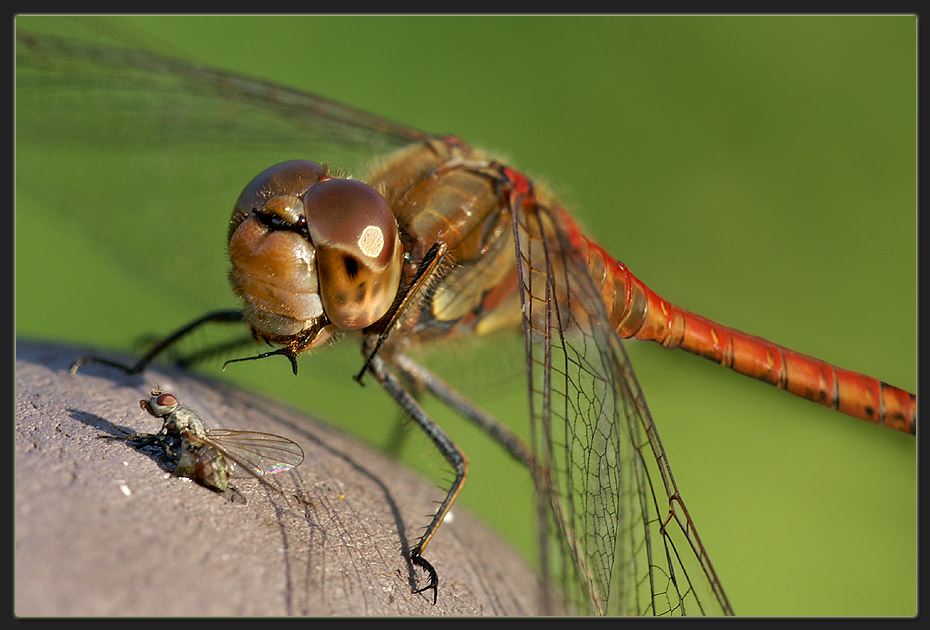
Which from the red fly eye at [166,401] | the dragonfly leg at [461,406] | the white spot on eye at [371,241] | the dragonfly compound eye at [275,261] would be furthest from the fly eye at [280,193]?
the dragonfly leg at [461,406]

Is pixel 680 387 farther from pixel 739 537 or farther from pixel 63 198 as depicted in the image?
pixel 63 198

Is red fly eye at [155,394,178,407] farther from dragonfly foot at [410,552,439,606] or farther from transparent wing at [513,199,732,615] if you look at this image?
transparent wing at [513,199,732,615]

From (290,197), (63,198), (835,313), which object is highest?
(835,313)

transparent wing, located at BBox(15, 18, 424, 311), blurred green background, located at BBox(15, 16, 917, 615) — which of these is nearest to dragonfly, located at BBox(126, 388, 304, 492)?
blurred green background, located at BBox(15, 16, 917, 615)

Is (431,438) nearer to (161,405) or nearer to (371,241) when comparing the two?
(371,241)

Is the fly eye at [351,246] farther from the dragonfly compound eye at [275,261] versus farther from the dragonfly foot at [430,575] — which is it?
the dragonfly foot at [430,575]

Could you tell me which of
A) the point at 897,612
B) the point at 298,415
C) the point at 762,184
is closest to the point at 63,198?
the point at 298,415
